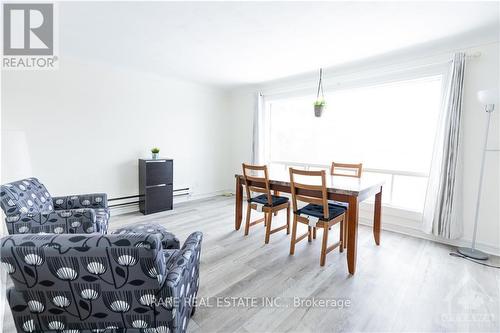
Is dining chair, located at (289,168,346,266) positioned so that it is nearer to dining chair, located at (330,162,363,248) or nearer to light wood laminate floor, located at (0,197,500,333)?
light wood laminate floor, located at (0,197,500,333)

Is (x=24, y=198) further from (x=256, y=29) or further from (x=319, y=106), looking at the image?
(x=319, y=106)

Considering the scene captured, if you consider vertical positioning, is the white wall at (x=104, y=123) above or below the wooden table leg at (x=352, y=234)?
above

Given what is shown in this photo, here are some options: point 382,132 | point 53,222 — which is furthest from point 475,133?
point 53,222

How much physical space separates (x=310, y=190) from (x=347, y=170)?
3.92ft

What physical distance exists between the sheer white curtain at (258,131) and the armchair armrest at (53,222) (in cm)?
340

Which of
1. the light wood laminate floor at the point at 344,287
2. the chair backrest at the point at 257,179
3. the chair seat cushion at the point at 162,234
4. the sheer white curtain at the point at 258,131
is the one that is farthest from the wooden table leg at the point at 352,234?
the sheer white curtain at the point at 258,131

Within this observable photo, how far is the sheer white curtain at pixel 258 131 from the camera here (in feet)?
16.2

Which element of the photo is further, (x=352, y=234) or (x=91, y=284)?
(x=352, y=234)

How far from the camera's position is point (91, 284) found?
1021 mm

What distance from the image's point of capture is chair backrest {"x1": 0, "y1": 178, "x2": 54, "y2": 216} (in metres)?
1.87

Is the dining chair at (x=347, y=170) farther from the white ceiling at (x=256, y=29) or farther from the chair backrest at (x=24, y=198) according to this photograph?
the chair backrest at (x=24, y=198)

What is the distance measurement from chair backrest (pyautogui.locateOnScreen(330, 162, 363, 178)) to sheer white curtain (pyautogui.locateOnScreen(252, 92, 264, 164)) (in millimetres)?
1867

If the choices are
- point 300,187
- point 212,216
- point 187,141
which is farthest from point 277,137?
point 300,187

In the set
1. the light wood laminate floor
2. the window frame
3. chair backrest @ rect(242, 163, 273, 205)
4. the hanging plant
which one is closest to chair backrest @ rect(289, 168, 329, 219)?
chair backrest @ rect(242, 163, 273, 205)
